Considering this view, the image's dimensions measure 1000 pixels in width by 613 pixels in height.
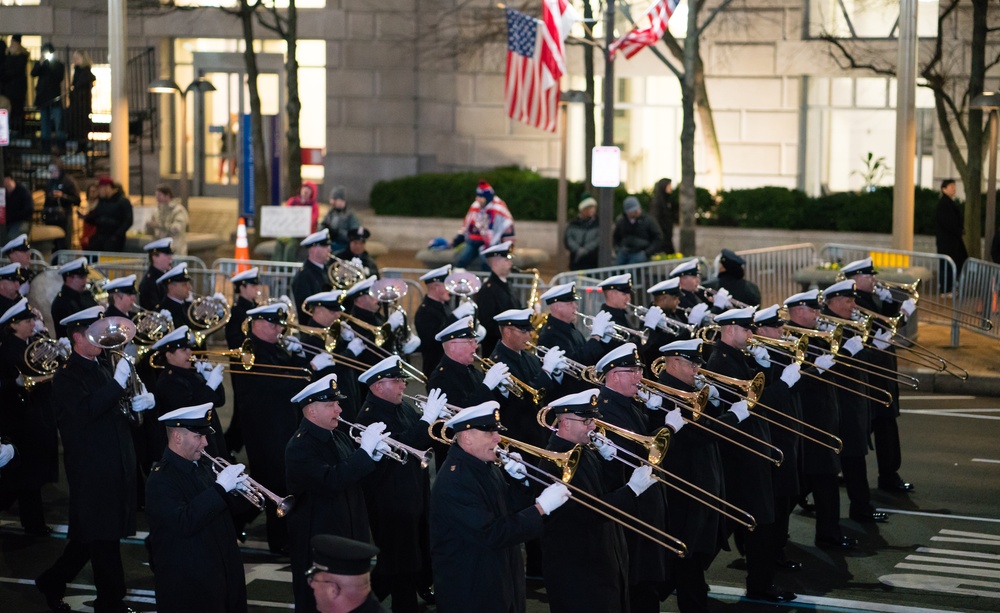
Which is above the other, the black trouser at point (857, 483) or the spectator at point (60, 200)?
the spectator at point (60, 200)

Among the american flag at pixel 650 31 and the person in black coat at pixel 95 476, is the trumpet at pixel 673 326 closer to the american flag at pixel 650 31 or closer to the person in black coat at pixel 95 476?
the person in black coat at pixel 95 476

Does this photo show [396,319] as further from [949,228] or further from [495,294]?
[949,228]

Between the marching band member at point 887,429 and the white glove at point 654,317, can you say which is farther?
the white glove at point 654,317

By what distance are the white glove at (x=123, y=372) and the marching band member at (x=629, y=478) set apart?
3.12 m

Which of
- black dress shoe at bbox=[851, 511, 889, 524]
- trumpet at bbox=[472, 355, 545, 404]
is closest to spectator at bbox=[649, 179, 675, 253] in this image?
black dress shoe at bbox=[851, 511, 889, 524]

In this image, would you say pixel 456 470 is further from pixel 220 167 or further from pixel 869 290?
pixel 220 167

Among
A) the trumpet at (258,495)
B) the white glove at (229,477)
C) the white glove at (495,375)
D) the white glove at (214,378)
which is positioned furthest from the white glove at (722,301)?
the white glove at (229,477)

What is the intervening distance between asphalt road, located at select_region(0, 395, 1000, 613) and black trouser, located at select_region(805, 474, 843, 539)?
6.8 inches

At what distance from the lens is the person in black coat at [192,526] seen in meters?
8.01

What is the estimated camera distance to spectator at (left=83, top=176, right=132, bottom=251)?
21.0m

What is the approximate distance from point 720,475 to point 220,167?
24.2 metres

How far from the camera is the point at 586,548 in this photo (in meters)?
8.23

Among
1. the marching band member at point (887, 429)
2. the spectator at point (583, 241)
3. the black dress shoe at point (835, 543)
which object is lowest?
the black dress shoe at point (835, 543)

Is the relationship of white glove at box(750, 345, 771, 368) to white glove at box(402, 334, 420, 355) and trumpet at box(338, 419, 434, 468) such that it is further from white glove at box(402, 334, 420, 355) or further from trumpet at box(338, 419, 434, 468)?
white glove at box(402, 334, 420, 355)
